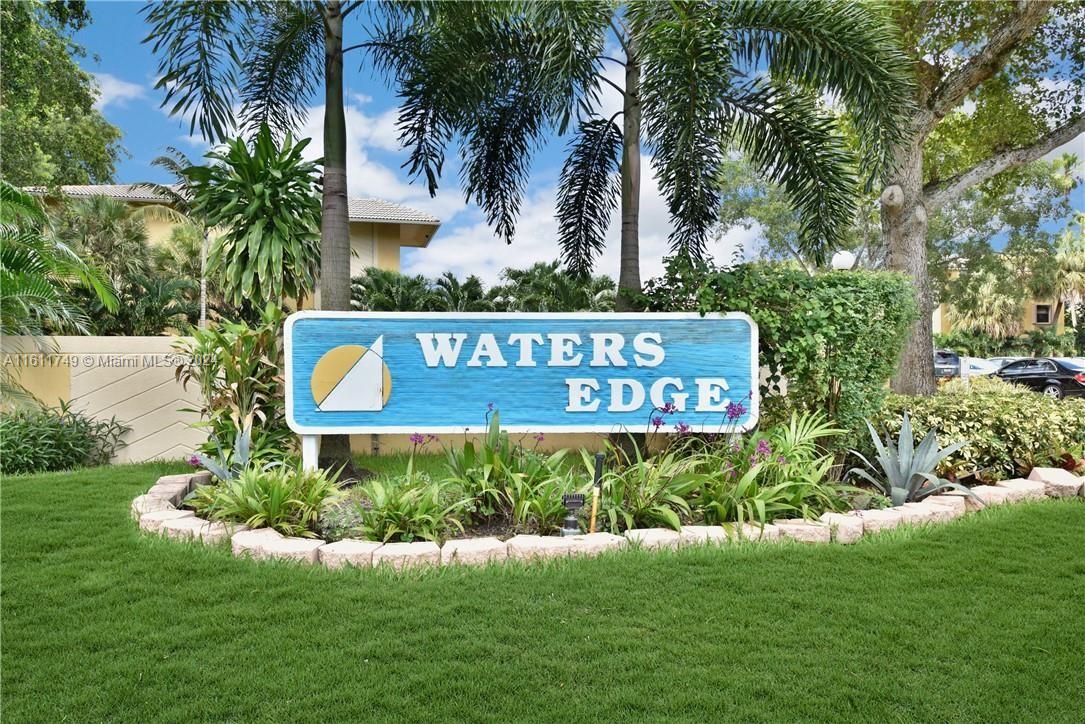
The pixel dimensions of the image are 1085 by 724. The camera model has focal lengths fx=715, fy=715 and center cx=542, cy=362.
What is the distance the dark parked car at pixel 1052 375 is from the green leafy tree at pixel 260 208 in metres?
17.7

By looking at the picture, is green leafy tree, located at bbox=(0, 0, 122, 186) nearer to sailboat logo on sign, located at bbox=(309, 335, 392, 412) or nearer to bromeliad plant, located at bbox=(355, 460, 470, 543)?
sailboat logo on sign, located at bbox=(309, 335, 392, 412)

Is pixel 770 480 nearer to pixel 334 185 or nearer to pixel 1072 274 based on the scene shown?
pixel 334 185

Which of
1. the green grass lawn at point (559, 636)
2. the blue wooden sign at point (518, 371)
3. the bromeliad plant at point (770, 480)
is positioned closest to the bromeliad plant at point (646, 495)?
the bromeliad plant at point (770, 480)

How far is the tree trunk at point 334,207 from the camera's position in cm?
679

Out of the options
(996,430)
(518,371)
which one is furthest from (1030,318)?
(518,371)

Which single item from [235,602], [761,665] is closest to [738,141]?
[761,665]

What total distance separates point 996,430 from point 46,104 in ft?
63.6

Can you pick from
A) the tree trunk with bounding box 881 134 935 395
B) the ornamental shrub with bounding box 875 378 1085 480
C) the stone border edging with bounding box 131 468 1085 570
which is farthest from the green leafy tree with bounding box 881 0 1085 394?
the stone border edging with bounding box 131 468 1085 570

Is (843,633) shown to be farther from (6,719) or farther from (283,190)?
(283,190)

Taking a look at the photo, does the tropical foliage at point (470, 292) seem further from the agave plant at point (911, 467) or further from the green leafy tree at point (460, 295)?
the agave plant at point (911, 467)

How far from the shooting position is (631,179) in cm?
728

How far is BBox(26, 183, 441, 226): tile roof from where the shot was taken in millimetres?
17719

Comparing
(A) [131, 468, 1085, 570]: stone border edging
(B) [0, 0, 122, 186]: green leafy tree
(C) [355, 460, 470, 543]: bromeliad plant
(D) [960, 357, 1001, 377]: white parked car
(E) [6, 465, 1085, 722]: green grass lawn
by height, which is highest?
(B) [0, 0, 122, 186]: green leafy tree

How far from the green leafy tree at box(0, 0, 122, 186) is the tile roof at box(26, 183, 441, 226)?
0.56 meters
